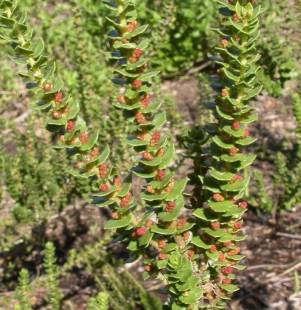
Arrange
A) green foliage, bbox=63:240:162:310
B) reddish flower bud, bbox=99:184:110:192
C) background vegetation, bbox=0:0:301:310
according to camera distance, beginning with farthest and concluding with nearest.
Answer: background vegetation, bbox=0:0:301:310
green foliage, bbox=63:240:162:310
reddish flower bud, bbox=99:184:110:192

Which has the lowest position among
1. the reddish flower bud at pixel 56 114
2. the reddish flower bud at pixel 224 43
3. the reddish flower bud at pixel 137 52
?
the reddish flower bud at pixel 56 114

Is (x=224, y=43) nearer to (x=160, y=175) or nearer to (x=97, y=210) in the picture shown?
(x=160, y=175)

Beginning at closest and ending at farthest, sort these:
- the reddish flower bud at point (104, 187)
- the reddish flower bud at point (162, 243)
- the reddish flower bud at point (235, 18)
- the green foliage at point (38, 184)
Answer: the reddish flower bud at point (235, 18) → the reddish flower bud at point (104, 187) → the reddish flower bud at point (162, 243) → the green foliage at point (38, 184)

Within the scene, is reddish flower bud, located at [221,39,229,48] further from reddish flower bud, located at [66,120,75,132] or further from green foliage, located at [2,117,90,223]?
green foliage, located at [2,117,90,223]

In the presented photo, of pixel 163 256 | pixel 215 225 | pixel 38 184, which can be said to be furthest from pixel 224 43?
pixel 38 184

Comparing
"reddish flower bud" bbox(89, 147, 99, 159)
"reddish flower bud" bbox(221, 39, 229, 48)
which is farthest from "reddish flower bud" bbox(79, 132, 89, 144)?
"reddish flower bud" bbox(221, 39, 229, 48)

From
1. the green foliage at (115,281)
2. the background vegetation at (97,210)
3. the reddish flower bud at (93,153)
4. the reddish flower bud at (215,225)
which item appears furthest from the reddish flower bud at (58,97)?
the green foliage at (115,281)

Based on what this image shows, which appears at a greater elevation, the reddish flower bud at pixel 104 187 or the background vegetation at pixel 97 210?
the reddish flower bud at pixel 104 187

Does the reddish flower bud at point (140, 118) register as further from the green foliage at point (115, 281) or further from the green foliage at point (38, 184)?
the green foliage at point (38, 184)

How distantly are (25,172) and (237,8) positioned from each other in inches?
107

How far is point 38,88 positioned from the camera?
1818mm

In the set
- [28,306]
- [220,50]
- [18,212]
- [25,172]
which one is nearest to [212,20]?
[25,172]

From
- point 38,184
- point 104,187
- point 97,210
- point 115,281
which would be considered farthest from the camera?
point 97,210

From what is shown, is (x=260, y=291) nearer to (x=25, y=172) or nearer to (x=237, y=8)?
(x=25, y=172)
